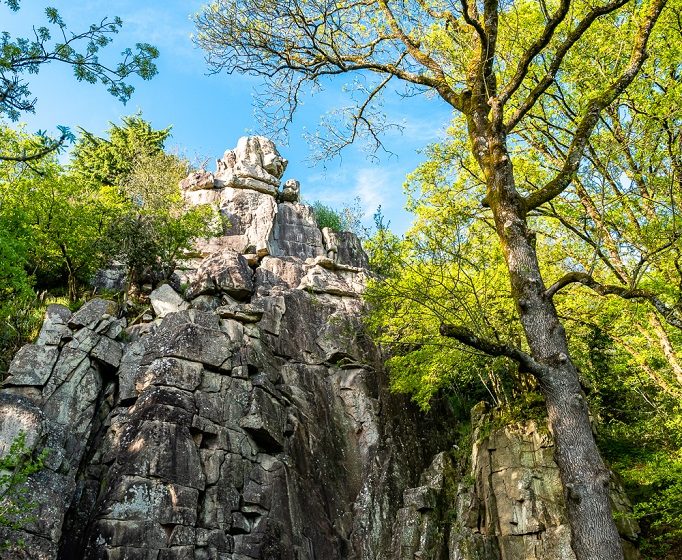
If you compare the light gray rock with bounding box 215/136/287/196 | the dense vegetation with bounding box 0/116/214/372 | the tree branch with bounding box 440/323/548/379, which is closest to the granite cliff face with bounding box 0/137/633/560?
the dense vegetation with bounding box 0/116/214/372

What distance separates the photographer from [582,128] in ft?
27.1

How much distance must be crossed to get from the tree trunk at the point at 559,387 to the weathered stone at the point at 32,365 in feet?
45.5

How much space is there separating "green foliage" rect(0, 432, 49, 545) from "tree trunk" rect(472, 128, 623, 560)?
8490mm

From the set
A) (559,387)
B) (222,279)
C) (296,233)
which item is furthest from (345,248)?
(559,387)

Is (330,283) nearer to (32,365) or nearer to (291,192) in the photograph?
(291,192)

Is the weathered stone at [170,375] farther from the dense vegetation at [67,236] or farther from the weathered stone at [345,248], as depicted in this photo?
the weathered stone at [345,248]

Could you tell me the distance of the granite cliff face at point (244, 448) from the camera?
506 inches

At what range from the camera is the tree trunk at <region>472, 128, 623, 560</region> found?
6.01 meters

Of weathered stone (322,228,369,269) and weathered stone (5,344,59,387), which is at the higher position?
weathered stone (322,228,369,269)

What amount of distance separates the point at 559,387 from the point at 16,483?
9266 millimetres

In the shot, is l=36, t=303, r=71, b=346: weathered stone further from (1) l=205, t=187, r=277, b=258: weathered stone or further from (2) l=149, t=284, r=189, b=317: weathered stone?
(1) l=205, t=187, r=277, b=258: weathered stone

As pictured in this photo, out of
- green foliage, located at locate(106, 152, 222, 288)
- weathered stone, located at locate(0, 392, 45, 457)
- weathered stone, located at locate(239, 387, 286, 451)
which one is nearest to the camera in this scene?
weathered stone, located at locate(0, 392, 45, 457)

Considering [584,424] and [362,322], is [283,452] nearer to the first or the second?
[362,322]

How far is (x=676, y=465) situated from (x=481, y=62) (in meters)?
9.30
